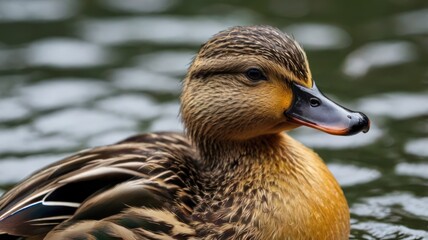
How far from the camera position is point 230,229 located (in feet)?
22.9

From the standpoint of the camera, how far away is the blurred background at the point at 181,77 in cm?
900

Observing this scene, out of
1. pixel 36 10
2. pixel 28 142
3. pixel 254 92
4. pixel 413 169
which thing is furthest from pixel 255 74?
pixel 36 10

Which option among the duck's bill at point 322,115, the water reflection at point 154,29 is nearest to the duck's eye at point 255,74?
the duck's bill at point 322,115

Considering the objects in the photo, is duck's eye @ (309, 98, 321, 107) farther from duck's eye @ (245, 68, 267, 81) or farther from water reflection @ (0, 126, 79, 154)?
water reflection @ (0, 126, 79, 154)

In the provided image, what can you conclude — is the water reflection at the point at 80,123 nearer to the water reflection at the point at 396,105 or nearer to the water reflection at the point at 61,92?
the water reflection at the point at 61,92

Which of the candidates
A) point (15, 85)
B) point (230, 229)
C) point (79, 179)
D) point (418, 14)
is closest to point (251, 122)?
point (230, 229)

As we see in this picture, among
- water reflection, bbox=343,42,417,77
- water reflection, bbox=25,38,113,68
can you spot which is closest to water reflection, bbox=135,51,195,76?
water reflection, bbox=25,38,113,68

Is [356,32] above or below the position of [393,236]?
above

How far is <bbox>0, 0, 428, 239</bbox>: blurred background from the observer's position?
900 cm

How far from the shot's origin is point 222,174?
7.39 metres

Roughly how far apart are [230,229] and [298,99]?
95cm

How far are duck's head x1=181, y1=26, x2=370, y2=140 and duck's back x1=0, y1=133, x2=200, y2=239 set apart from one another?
41 centimetres

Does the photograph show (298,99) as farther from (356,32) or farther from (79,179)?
(356,32)

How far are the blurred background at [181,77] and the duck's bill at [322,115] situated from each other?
131cm
